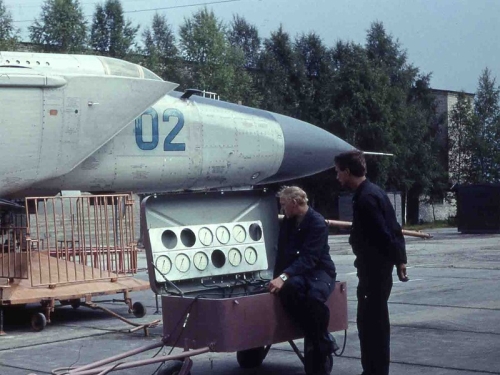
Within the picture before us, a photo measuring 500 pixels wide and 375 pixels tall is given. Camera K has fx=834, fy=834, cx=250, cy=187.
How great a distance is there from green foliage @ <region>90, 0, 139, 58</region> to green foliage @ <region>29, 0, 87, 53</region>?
1.81 m

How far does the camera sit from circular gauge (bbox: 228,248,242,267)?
21.4 feet

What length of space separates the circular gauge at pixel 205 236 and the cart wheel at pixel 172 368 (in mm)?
960

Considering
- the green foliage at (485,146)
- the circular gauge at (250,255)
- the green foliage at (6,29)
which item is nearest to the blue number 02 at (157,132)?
the circular gauge at (250,255)

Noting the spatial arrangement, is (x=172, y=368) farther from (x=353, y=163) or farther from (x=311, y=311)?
(x=353, y=163)

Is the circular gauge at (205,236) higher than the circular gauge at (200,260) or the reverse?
higher

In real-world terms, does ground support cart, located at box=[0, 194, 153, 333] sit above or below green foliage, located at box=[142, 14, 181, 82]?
below

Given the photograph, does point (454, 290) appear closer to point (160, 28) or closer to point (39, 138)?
point (39, 138)

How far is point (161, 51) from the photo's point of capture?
147ft

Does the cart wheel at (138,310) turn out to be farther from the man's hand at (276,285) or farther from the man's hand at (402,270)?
the man's hand at (402,270)

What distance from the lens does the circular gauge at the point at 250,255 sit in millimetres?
6625

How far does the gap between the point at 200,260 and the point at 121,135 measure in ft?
14.7

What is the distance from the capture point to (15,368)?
23.6 feet

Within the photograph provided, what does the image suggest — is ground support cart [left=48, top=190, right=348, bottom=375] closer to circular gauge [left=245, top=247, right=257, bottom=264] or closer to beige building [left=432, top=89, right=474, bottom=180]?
A: circular gauge [left=245, top=247, right=257, bottom=264]

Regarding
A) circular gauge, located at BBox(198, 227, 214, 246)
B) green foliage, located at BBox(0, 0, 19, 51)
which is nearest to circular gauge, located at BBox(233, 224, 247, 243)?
circular gauge, located at BBox(198, 227, 214, 246)
